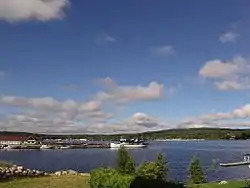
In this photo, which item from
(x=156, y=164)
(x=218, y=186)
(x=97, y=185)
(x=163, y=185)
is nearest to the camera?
(x=163, y=185)

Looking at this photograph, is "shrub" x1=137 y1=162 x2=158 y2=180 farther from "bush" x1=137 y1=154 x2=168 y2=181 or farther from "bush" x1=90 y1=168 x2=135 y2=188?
"bush" x1=90 y1=168 x2=135 y2=188

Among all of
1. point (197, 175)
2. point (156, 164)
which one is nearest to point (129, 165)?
point (156, 164)

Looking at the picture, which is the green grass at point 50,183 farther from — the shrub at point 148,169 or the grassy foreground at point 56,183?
the shrub at point 148,169

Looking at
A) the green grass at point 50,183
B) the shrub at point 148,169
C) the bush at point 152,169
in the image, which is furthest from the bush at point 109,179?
the shrub at point 148,169

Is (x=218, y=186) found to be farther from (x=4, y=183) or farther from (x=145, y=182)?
(x=4, y=183)

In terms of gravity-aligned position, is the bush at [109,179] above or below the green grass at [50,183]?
above

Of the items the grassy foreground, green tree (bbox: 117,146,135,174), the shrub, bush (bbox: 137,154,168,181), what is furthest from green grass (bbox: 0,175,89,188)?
the shrub
